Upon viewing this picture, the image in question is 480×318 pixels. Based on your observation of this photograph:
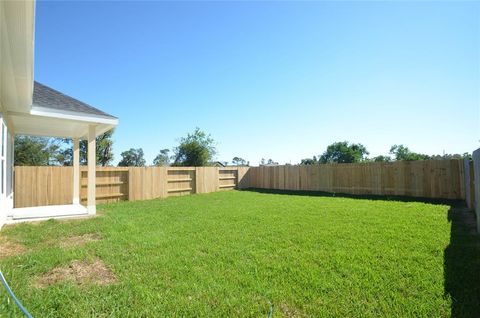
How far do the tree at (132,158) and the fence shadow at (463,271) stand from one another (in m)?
38.8

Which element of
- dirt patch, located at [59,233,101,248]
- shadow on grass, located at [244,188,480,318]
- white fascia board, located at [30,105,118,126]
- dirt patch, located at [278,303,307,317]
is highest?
white fascia board, located at [30,105,118,126]

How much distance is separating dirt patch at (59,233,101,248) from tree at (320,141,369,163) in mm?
41871

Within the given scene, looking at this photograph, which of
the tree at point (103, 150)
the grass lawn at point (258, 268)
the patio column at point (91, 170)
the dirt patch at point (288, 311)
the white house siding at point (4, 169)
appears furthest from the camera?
the tree at point (103, 150)

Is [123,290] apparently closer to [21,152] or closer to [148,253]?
[148,253]

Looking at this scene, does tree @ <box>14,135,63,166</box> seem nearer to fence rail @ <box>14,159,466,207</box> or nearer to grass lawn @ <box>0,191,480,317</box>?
fence rail @ <box>14,159,466,207</box>

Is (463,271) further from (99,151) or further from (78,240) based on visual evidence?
(99,151)

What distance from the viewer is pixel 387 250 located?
368cm

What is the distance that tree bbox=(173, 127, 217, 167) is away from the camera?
22656mm

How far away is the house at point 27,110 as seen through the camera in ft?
9.15

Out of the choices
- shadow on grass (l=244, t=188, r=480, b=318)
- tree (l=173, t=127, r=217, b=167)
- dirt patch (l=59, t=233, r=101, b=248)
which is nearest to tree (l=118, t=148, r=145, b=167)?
tree (l=173, t=127, r=217, b=167)

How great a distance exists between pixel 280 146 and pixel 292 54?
72.8 ft

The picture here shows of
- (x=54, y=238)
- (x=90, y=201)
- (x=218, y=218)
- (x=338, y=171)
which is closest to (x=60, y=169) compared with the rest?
(x=90, y=201)

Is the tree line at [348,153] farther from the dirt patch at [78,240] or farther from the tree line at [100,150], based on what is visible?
the dirt patch at [78,240]

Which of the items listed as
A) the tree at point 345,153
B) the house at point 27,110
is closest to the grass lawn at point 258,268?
the house at point 27,110
